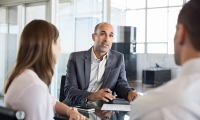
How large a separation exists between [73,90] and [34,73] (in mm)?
1004

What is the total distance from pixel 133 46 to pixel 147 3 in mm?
858

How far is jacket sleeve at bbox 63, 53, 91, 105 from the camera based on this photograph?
208 cm

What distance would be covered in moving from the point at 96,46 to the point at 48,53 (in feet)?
4.47

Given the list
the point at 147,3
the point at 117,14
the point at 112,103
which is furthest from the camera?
the point at 117,14

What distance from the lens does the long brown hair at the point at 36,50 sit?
4.04 feet

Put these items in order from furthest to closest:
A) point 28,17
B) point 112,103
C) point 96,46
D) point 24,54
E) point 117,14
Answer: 1. point 28,17
2. point 117,14
3. point 96,46
4. point 112,103
5. point 24,54

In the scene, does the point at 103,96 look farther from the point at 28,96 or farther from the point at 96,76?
the point at 28,96

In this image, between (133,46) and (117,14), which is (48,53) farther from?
(117,14)

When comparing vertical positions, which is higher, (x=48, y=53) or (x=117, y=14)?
(x=117, y=14)

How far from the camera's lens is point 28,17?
5.94 m

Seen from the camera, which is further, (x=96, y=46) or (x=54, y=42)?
(x=96, y=46)

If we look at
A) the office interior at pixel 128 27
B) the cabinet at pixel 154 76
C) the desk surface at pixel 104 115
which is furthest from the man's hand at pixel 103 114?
the cabinet at pixel 154 76

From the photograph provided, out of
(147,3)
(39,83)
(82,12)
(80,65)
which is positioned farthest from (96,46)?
(82,12)

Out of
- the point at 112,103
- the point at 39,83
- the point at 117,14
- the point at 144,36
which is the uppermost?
the point at 117,14
